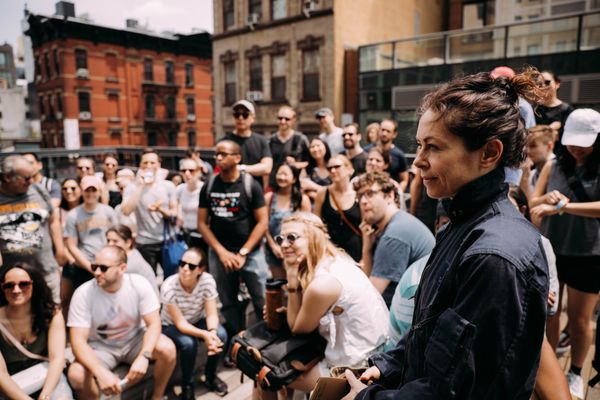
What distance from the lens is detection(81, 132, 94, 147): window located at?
102 feet

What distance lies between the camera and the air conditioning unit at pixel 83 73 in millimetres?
30422

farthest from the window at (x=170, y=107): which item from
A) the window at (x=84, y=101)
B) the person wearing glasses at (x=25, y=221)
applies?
the person wearing glasses at (x=25, y=221)

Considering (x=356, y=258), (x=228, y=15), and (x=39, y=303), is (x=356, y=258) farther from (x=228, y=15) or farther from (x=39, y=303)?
(x=228, y=15)

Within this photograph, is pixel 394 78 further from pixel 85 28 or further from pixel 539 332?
pixel 85 28

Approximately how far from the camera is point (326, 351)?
277cm

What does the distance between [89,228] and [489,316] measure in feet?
14.9

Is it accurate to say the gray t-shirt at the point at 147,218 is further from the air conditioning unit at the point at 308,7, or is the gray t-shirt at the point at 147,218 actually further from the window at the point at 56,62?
the window at the point at 56,62

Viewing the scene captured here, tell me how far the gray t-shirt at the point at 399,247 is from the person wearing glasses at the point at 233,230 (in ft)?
5.29

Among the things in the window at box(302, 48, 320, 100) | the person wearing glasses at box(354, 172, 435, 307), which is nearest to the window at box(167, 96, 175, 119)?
the window at box(302, 48, 320, 100)

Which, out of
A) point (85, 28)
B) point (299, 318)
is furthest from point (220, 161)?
point (85, 28)

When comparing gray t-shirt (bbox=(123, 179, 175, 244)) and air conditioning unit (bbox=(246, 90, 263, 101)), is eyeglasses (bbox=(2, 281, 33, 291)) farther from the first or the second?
air conditioning unit (bbox=(246, 90, 263, 101))

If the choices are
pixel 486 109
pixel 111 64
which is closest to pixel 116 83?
pixel 111 64

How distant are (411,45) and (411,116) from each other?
239cm

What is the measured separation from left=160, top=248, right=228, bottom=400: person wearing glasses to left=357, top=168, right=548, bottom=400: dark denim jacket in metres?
2.90
